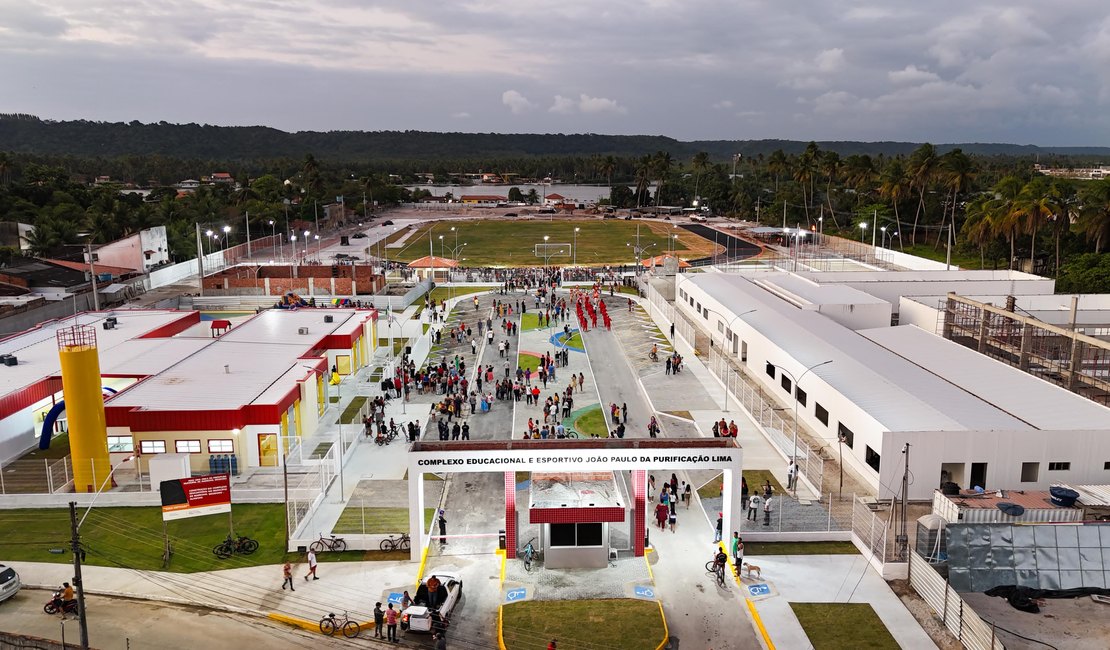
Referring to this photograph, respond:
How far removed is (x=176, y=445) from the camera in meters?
29.9

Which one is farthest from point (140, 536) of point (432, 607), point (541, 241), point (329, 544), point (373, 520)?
point (541, 241)

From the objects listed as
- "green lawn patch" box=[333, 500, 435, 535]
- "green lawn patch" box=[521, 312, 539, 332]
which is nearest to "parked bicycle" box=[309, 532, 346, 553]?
"green lawn patch" box=[333, 500, 435, 535]

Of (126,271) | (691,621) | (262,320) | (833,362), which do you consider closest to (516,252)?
(126,271)

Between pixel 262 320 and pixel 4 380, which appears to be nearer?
pixel 4 380

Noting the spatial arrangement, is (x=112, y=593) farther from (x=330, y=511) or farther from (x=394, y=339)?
(x=394, y=339)

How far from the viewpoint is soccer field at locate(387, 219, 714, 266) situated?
98312mm

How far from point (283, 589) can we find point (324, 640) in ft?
9.52

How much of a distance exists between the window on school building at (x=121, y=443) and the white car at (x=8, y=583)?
28.3 ft

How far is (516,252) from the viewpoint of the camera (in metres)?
104

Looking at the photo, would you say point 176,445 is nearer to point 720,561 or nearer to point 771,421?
point 720,561

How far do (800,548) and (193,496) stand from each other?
17.3 m

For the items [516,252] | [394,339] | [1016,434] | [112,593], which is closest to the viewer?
[112,593]

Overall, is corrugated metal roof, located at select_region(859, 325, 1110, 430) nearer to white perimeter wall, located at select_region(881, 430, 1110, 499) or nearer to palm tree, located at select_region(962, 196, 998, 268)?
white perimeter wall, located at select_region(881, 430, 1110, 499)

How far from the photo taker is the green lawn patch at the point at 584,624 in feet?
62.2
